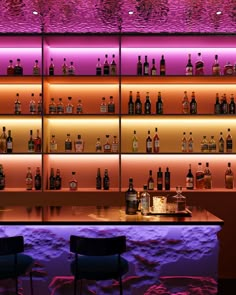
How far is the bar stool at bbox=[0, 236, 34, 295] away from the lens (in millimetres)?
2805

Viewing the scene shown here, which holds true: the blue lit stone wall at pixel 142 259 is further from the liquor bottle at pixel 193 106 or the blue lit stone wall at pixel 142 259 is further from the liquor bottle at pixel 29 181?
the liquor bottle at pixel 193 106

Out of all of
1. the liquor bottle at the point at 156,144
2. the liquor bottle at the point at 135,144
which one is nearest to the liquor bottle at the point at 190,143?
the liquor bottle at the point at 156,144

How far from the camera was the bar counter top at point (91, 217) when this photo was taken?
120 inches

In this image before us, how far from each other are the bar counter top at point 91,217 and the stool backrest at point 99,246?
233 millimetres

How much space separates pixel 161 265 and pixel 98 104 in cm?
245

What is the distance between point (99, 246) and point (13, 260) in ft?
2.07

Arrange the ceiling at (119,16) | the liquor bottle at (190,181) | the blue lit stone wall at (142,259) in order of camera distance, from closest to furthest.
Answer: the blue lit stone wall at (142,259) < the ceiling at (119,16) < the liquor bottle at (190,181)

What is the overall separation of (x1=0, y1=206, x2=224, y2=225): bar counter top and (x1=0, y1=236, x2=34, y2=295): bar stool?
233 millimetres

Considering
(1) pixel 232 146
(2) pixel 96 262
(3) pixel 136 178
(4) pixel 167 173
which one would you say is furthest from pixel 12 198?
(1) pixel 232 146

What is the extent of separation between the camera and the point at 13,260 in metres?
3.02

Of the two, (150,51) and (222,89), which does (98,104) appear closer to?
(150,51)

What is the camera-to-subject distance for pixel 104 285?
10.8 feet

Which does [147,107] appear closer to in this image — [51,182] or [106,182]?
[106,182]

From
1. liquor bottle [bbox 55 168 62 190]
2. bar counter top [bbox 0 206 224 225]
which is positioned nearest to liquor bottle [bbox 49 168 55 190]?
liquor bottle [bbox 55 168 62 190]
